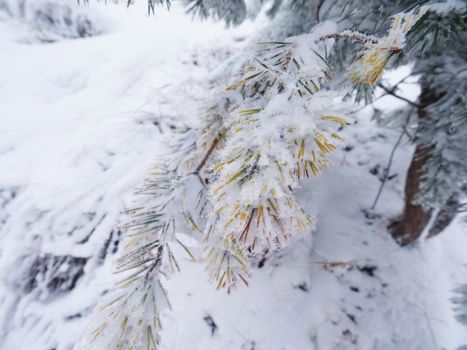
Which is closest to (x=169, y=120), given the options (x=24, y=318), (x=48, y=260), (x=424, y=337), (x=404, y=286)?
(x=48, y=260)

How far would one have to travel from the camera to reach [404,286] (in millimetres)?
1587

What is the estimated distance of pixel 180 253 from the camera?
61.7 inches

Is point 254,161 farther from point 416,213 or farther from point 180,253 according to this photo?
point 416,213

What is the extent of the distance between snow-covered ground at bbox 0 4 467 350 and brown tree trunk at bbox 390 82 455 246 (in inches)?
3.3

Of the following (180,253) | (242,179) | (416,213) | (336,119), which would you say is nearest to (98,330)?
(242,179)

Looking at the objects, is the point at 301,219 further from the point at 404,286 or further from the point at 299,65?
the point at 404,286

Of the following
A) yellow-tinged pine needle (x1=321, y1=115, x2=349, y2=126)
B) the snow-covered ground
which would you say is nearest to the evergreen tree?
yellow-tinged pine needle (x1=321, y1=115, x2=349, y2=126)

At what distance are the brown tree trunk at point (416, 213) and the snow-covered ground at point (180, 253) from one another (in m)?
0.08

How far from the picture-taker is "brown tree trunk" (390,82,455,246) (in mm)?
1434

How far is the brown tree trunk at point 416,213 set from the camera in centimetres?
143

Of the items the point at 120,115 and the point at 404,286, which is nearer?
the point at 404,286

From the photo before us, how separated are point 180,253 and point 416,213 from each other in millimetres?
1481

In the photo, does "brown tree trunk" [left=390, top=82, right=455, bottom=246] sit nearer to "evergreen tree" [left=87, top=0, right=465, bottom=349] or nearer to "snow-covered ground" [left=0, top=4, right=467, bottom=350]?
"snow-covered ground" [left=0, top=4, right=467, bottom=350]

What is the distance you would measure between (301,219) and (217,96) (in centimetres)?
52
